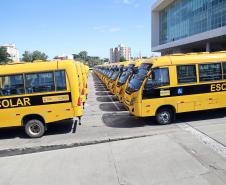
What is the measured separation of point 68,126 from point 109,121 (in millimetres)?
1695

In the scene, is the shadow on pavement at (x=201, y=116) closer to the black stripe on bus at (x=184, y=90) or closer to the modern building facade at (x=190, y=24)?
the black stripe on bus at (x=184, y=90)

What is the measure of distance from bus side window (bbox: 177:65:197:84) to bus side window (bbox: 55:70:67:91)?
416cm

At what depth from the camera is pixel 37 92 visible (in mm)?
8477

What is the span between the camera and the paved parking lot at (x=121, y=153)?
5477 millimetres

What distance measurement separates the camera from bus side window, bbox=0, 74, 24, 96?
8.41 metres

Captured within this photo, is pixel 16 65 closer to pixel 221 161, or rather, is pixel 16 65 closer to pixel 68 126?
pixel 68 126

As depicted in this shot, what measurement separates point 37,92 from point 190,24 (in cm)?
4695

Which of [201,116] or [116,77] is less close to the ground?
[116,77]

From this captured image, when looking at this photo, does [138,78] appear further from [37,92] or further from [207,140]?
[37,92]

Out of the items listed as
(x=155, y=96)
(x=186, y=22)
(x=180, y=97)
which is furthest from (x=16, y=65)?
(x=186, y=22)

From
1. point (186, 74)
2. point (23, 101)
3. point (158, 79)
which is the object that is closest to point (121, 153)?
point (158, 79)

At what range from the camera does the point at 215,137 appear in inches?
296

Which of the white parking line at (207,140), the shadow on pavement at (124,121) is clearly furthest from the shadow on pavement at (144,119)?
the white parking line at (207,140)

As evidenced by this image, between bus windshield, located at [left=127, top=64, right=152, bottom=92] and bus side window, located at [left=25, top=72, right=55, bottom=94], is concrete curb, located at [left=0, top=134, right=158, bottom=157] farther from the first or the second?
bus windshield, located at [left=127, top=64, right=152, bottom=92]
